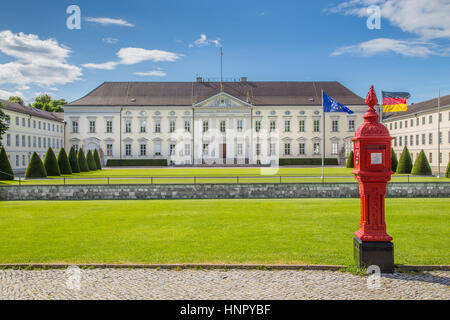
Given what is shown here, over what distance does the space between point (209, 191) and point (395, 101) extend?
25.8m

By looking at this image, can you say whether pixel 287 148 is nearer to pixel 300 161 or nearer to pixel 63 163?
pixel 300 161

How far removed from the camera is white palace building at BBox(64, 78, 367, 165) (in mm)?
59625

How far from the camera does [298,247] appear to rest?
824cm

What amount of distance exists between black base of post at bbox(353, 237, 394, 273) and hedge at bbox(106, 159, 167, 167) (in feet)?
170

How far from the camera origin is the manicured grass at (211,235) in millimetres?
7590

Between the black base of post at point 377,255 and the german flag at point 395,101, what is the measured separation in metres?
33.2

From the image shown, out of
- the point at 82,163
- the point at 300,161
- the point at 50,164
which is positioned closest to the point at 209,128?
the point at 300,161

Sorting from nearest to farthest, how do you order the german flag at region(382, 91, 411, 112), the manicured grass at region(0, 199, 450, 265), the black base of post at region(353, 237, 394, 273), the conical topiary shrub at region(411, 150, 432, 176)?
the black base of post at region(353, 237, 394, 273) < the manicured grass at region(0, 199, 450, 265) < the conical topiary shrub at region(411, 150, 432, 176) < the german flag at region(382, 91, 411, 112)

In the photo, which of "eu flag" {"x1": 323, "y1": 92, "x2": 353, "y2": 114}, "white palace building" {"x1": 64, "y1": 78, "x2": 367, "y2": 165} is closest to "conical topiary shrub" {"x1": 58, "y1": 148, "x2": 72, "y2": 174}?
"white palace building" {"x1": 64, "y1": 78, "x2": 367, "y2": 165}

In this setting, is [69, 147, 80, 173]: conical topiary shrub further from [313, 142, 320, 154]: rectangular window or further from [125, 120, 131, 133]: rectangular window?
[313, 142, 320, 154]: rectangular window

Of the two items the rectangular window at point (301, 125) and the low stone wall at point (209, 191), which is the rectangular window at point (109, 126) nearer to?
the rectangular window at point (301, 125)
